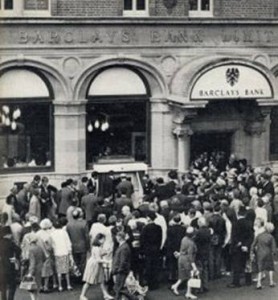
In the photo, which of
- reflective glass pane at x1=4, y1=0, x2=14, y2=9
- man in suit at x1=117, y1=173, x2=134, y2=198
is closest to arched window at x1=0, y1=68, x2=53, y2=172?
reflective glass pane at x1=4, y1=0, x2=14, y2=9

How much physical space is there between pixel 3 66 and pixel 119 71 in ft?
11.4

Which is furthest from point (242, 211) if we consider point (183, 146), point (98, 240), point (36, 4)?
point (36, 4)

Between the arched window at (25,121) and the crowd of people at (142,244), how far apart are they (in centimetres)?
461

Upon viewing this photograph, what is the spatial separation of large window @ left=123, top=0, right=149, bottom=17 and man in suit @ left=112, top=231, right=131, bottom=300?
1059cm

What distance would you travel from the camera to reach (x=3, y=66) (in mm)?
24094

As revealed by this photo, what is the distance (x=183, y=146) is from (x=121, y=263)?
9.64 meters

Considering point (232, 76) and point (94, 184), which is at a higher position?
point (232, 76)

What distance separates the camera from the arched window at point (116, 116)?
25438mm

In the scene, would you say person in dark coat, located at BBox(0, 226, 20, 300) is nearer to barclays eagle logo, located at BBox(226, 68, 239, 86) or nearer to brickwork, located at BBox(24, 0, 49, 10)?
brickwork, located at BBox(24, 0, 49, 10)

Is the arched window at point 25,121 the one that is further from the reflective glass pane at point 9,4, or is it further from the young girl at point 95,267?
the young girl at point 95,267

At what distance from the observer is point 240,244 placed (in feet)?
58.5

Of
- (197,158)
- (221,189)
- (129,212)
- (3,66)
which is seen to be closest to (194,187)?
(221,189)

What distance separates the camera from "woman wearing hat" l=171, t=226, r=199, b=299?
55.7ft

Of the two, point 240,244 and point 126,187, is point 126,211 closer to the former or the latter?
point 240,244
